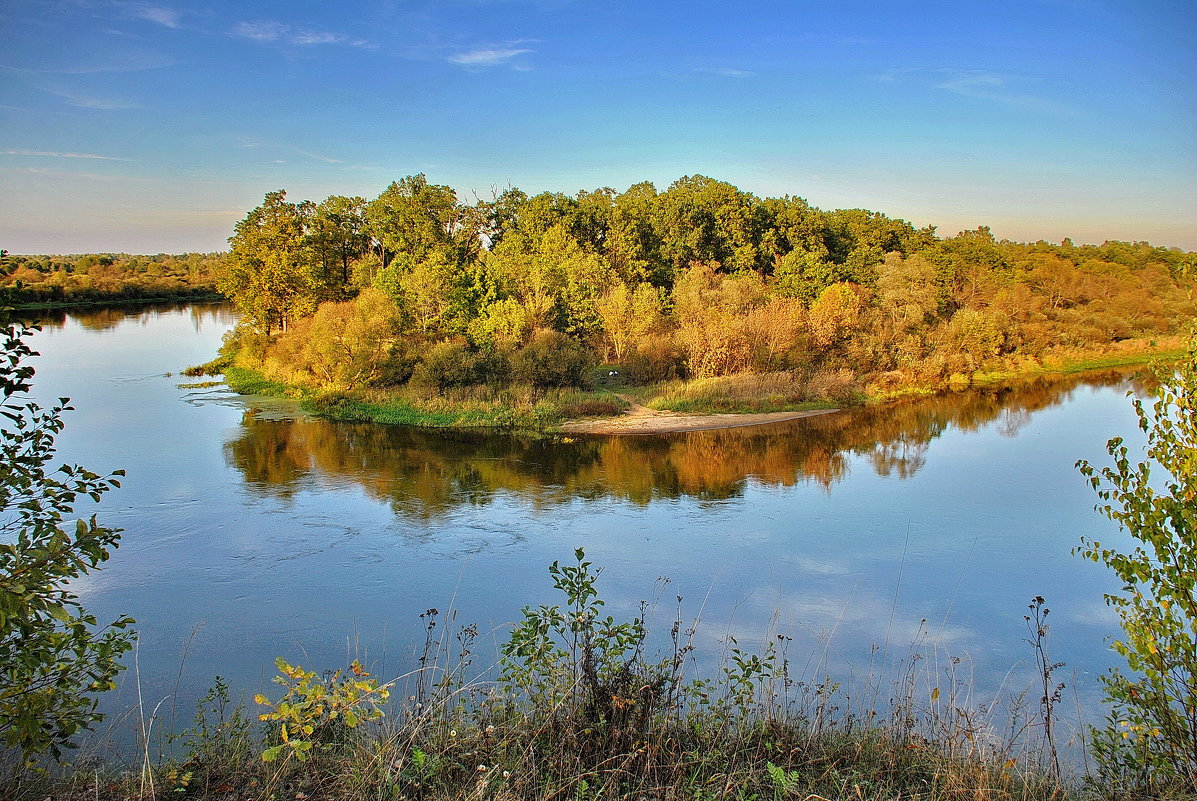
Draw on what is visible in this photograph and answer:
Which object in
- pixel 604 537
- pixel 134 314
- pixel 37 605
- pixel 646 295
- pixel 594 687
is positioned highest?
pixel 646 295

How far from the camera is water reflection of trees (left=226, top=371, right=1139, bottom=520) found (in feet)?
57.0

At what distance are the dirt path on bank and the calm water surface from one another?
108 cm

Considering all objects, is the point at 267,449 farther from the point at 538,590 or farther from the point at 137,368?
the point at 137,368

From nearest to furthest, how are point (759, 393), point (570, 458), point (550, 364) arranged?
point (570, 458), point (550, 364), point (759, 393)

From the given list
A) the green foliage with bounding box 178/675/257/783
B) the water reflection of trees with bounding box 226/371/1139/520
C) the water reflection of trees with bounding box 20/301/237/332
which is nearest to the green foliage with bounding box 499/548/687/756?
the green foliage with bounding box 178/675/257/783

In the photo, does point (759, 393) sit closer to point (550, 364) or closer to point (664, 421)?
point (664, 421)

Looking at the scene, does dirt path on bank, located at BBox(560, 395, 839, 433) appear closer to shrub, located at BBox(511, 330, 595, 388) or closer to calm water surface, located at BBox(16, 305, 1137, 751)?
calm water surface, located at BBox(16, 305, 1137, 751)

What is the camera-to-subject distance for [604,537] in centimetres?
1385

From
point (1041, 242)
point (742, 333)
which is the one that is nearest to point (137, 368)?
point (742, 333)

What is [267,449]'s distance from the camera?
21.3 m

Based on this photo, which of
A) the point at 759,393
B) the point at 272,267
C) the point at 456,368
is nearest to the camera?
the point at 456,368

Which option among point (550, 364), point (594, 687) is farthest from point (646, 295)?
point (594, 687)

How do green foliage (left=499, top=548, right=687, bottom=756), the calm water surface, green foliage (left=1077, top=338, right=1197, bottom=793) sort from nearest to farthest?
green foliage (left=1077, top=338, right=1197, bottom=793) < green foliage (left=499, top=548, right=687, bottom=756) < the calm water surface

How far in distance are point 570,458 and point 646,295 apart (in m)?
14.0
